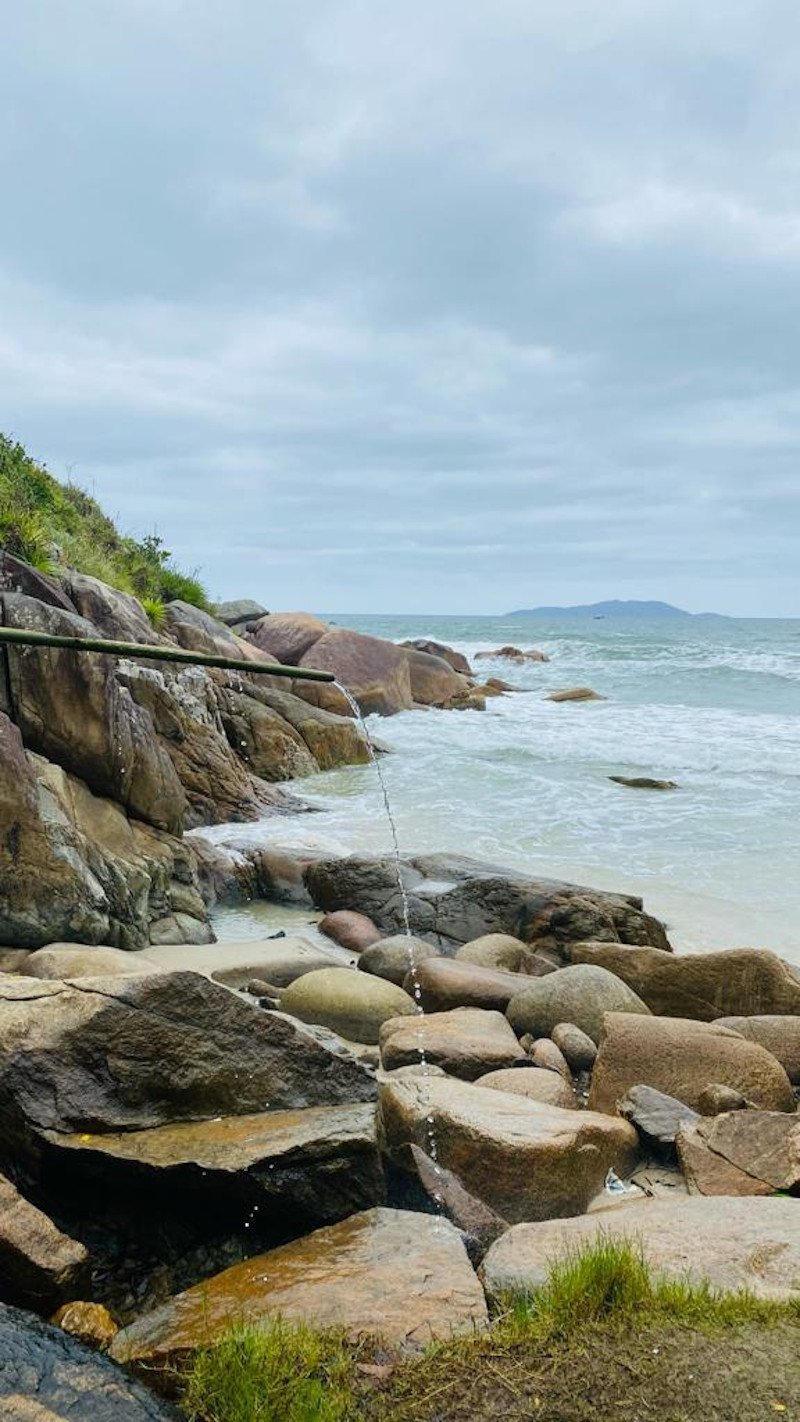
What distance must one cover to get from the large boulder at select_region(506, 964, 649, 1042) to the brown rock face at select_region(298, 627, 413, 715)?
18889mm

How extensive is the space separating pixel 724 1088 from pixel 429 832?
888 centimetres

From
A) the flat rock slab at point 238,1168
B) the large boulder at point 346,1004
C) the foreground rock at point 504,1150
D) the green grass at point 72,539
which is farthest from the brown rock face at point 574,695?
the flat rock slab at point 238,1168

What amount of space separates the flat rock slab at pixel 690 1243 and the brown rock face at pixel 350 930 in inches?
232

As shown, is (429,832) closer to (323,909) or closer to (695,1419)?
(323,909)

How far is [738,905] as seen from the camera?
11289 millimetres

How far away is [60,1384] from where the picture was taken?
2.53 metres

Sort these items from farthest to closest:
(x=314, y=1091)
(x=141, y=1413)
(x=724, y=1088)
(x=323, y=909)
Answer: (x=323, y=909)
(x=724, y=1088)
(x=314, y=1091)
(x=141, y=1413)

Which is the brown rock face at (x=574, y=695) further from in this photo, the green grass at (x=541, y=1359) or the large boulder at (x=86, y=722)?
the green grass at (x=541, y=1359)

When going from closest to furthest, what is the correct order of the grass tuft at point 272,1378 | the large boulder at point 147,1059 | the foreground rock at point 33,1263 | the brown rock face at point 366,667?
the grass tuft at point 272,1378, the foreground rock at point 33,1263, the large boulder at point 147,1059, the brown rock face at point 366,667

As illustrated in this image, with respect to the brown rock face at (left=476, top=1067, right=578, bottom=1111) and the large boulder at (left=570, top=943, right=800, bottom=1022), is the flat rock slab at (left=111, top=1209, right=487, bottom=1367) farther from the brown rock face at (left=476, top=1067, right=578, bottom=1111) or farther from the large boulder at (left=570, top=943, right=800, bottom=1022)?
the large boulder at (left=570, top=943, right=800, bottom=1022)

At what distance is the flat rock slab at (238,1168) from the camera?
3512 millimetres

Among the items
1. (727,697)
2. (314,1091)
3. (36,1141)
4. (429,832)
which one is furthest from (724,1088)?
(727,697)

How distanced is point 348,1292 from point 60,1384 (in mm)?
926

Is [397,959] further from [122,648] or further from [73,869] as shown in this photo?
[122,648]
